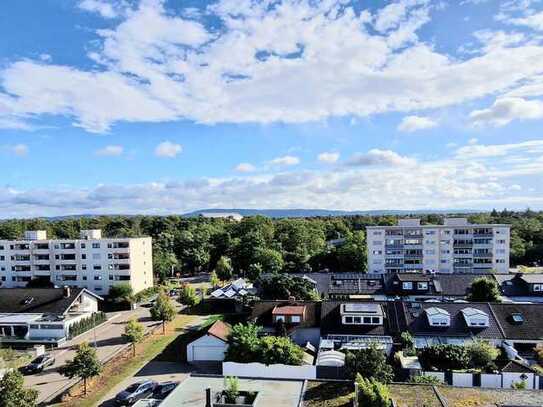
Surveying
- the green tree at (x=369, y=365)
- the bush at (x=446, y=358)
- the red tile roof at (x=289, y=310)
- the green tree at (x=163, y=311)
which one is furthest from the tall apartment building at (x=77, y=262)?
the bush at (x=446, y=358)

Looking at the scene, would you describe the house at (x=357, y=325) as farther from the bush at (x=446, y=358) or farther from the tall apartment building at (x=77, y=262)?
the tall apartment building at (x=77, y=262)

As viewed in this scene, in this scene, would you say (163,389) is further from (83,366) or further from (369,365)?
(369,365)

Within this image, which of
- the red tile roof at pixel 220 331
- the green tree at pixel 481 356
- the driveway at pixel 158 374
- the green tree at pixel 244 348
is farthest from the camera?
the red tile roof at pixel 220 331

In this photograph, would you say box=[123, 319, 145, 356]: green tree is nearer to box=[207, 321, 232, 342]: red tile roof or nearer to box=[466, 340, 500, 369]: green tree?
box=[207, 321, 232, 342]: red tile roof

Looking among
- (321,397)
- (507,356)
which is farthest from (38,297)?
(507,356)

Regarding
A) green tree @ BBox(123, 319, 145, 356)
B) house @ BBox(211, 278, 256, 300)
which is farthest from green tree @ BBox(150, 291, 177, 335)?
house @ BBox(211, 278, 256, 300)

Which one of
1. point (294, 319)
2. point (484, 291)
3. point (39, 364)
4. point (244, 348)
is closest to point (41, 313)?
point (39, 364)
